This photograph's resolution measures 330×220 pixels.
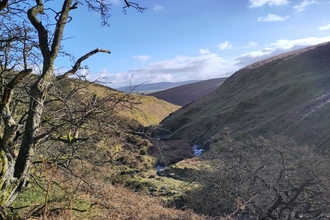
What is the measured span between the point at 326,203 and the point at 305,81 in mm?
30878

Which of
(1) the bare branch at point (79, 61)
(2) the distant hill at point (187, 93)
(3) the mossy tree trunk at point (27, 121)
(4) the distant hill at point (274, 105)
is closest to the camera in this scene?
(3) the mossy tree trunk at point (27, 121)

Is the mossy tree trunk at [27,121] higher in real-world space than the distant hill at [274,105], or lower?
higher

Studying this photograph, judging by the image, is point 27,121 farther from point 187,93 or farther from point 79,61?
point 187,93

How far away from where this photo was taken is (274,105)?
34062 mm

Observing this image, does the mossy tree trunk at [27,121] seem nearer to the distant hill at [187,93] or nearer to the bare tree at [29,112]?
the bare tree at [29,112]

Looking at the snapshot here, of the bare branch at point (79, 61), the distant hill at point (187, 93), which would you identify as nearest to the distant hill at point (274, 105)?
the bare branch at point (79, 61)

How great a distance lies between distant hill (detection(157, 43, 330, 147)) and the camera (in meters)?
23.9

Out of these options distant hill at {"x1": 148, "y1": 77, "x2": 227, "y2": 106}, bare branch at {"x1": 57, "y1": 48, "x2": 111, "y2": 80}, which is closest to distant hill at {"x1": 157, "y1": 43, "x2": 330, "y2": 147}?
bare branch at {"x1": 57, "y1": 48, "x2": 111, "y2": 80}

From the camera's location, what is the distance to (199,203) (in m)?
12.9

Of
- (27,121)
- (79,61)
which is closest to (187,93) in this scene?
(79,61)

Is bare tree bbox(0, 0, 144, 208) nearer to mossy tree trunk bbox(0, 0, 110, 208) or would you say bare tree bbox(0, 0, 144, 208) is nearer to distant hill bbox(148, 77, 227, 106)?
mossy tree trunk bbox(0, 0, 110, 208)

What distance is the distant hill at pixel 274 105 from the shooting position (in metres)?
23.9

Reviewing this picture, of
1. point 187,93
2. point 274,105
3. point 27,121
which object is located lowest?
point 274,105

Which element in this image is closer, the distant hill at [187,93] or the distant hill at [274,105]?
the distant hill at [274,105]
